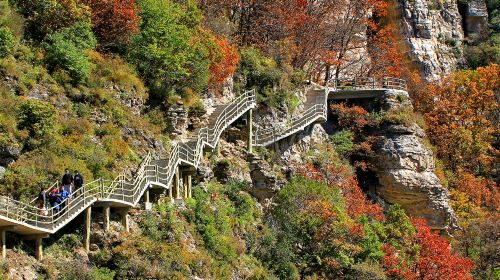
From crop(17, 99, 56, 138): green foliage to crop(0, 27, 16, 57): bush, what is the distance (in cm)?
370

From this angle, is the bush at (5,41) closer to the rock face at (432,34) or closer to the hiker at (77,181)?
the hiker at (77,181)

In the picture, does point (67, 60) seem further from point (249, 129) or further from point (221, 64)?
point (249, 129)

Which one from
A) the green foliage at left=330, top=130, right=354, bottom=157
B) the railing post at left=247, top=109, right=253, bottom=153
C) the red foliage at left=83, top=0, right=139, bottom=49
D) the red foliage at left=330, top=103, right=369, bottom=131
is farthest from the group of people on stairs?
the red foliage at left=330, top=103, right=369, bottom=131

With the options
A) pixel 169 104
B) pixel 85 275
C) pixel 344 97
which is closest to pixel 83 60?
pixel 169 104

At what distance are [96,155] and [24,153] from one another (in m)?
2.93

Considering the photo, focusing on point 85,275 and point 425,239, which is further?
point 425,239

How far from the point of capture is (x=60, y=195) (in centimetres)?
2683

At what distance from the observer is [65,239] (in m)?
28.0

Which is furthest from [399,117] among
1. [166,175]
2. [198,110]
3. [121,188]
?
[121,188]

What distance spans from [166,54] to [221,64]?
15.4 ft

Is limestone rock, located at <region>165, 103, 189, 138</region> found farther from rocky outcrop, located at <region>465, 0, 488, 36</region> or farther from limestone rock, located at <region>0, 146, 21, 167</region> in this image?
rocky outcrop, located at <region>465, 0, 488, 36</region>

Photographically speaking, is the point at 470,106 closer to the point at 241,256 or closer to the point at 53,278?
the point at 241,256

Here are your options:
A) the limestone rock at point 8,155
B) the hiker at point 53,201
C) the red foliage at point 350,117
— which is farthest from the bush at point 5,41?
the red foliage at point 350,117

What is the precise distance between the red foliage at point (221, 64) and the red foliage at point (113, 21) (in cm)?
438
